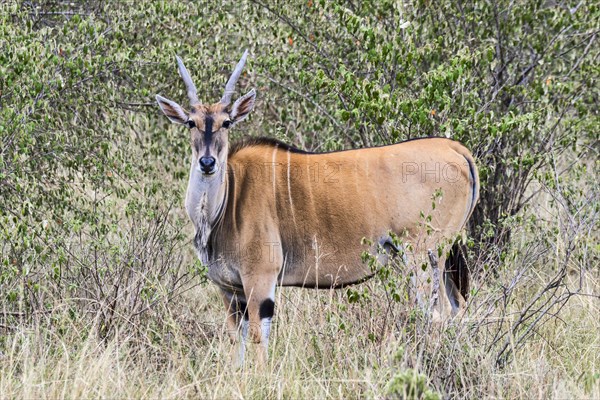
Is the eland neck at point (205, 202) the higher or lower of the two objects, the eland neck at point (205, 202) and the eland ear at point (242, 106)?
the lower

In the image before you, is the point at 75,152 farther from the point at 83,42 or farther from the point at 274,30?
the point at 274,30

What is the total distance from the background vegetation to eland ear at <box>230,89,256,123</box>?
1.27 ft

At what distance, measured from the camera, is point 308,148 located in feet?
24.7

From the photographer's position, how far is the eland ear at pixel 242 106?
5.40 meters

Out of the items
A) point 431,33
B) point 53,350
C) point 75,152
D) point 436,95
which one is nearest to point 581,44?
point 431,33

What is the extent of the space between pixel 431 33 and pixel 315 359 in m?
2.62

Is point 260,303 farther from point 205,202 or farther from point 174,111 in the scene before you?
point 174,111

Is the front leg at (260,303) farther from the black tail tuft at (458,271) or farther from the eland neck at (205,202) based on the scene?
the black tail tuft at (458,271)

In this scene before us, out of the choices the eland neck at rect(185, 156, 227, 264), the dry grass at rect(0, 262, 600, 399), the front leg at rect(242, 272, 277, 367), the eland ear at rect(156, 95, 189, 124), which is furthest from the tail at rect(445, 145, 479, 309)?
the eland ear at rect(156, 95, 189, 124)

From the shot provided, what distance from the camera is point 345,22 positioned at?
19.0 feet

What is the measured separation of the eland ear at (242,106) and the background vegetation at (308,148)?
39 centimetres

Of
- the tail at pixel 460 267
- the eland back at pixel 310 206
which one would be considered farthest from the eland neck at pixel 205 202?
the tail at pixel 460 267

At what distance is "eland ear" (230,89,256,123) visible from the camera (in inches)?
213

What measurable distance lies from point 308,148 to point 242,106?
6.83ft
